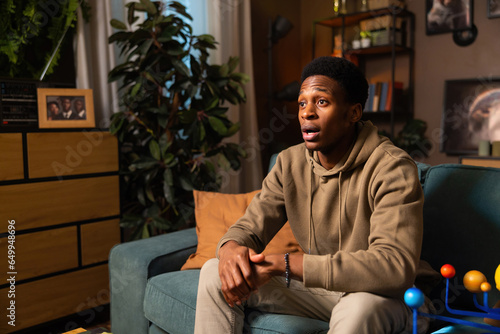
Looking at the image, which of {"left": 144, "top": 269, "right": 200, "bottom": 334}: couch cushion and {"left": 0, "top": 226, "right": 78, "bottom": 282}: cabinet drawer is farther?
{"left": 0, "top": 226, "right": 78, "bottom": 282}: cabinet drawer

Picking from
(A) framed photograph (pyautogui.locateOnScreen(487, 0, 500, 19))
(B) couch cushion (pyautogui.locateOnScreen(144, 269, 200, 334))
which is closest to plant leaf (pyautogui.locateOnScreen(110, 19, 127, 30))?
(B) couch cushion (pyautogui.locateOnScreen(144, 269, 200, 334))

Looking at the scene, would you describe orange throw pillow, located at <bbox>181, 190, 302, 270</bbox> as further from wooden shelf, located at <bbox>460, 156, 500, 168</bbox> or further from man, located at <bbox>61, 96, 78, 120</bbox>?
wooden shelf, located at <bbox>460, 156, 500, 168</bbox>

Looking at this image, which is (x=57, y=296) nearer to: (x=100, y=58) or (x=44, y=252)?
(x=44, y=252)

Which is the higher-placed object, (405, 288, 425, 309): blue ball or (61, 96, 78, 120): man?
(61, 96, 78, 120): man

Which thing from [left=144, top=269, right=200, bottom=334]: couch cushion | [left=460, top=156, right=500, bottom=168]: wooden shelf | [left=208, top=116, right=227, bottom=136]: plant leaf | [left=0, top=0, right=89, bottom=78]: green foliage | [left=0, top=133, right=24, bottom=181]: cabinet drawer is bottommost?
[left=144, top=269, right=200, bottom=334]: couch cushion

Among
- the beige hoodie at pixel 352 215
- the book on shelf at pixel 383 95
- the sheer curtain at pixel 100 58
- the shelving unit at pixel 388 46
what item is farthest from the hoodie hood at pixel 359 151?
the book on shelf at pixel 383 95

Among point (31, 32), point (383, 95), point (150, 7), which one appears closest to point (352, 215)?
point (150, 7)

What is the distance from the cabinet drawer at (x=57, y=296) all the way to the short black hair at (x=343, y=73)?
1.67m

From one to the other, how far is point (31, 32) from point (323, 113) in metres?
1.87

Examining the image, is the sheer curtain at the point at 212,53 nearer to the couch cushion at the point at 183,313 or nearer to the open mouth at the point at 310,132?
the couch cushion at the point at 183,313

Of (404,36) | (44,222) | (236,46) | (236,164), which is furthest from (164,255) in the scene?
(404,36)

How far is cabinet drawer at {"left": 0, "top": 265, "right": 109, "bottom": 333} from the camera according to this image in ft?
7.09

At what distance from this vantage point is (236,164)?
A: 109 inches

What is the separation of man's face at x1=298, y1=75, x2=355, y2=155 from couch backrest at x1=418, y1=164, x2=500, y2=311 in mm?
449
